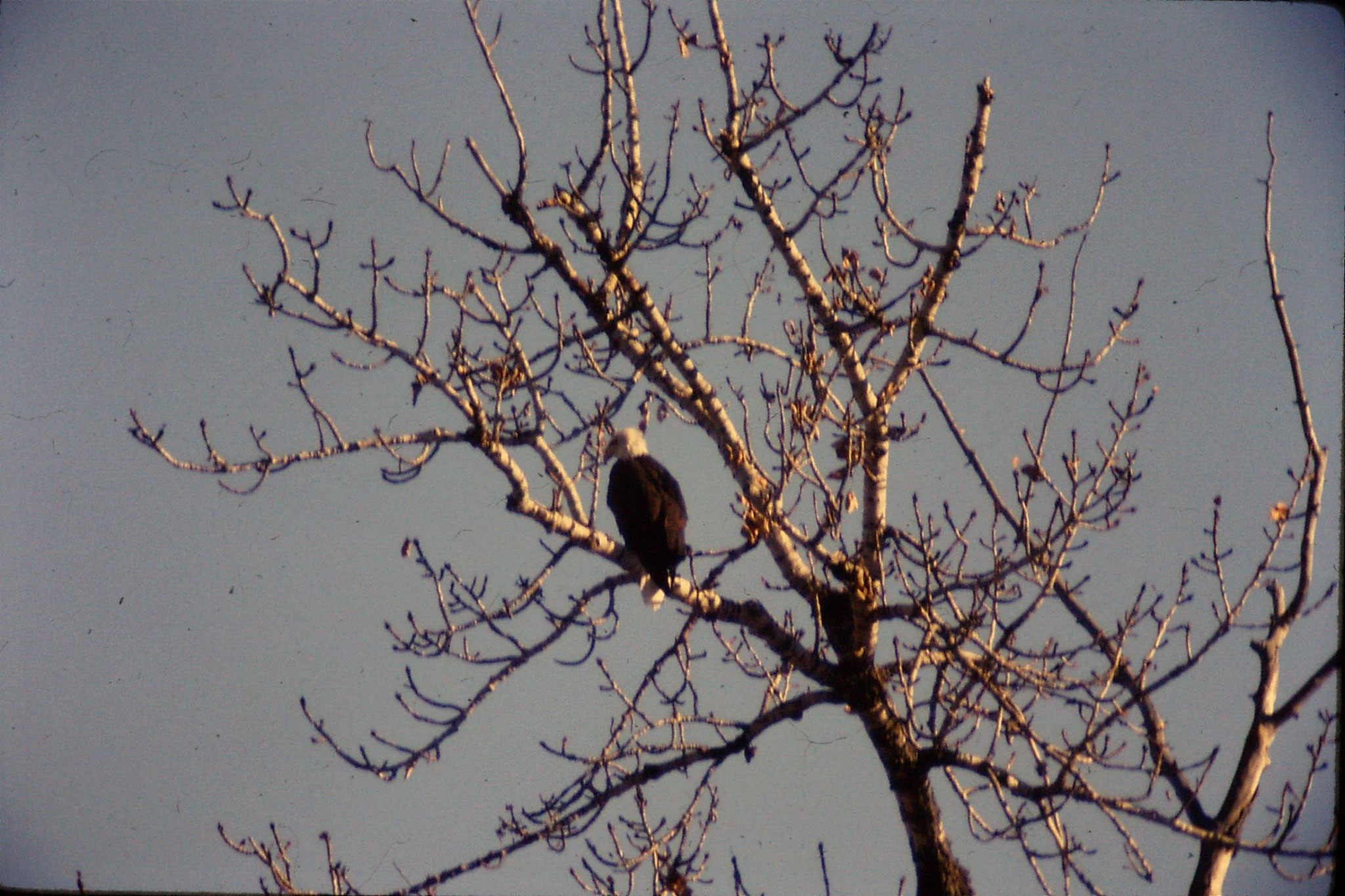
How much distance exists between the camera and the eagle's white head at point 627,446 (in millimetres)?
5754

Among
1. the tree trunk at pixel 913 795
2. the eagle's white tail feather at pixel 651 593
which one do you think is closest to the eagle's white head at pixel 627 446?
the eagle's white tail feather at pixel 651 593

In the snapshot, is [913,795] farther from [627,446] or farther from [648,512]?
[627,446]

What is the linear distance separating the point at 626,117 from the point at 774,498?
1.77 metres

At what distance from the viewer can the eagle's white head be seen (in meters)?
→ 5.75

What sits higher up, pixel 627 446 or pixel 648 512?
pixel 627 446

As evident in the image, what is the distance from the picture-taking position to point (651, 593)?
15.2 ft

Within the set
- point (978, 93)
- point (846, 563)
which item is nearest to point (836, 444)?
point (846, 563)

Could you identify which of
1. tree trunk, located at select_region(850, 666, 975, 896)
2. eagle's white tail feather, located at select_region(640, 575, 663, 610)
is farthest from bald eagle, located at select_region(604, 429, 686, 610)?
tree trunk, located at select_region(850, 666, 975, 896)

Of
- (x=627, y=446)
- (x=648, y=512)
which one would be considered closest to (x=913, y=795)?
(x=648, y=512)

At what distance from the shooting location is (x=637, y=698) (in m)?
4.19

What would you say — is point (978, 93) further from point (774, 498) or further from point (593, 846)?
point (593, 846)

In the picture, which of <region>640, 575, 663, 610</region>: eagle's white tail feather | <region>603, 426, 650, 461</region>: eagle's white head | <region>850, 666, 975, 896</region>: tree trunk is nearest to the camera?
<region>850, 666, 975, 896</region>: tree trunk

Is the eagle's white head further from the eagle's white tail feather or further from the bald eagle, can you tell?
the eagle's white tail feather

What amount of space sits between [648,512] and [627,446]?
85 centimetres
